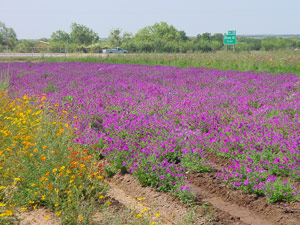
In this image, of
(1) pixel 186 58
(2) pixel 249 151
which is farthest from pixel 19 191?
(1) pixel 186 58

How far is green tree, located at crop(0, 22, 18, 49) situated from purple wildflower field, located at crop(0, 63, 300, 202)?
77.4m

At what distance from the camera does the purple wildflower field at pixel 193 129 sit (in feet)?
16.9

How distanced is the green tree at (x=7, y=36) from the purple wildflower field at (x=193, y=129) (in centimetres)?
7743

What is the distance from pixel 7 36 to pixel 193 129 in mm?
97126

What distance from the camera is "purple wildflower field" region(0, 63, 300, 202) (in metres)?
5.16

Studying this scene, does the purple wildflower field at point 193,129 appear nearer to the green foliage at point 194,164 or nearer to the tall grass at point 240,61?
the green foliage at point 194,164

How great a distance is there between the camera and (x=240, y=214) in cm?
445

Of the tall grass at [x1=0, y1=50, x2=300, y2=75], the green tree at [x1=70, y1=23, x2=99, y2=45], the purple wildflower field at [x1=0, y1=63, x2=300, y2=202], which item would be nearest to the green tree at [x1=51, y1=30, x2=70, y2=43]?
the green tree at [x1=70, y1=23, x2=99, y2=45]

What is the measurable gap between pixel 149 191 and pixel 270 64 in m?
15.6

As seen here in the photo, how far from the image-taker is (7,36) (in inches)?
3708

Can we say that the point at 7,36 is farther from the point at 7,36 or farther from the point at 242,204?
the point at 242,204

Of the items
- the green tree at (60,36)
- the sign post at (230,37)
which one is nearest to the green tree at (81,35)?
the green tree at (60,36)

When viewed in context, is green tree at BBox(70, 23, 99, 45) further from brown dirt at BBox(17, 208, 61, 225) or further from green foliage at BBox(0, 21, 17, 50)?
brown dirt at BBox(17, 208, 61, 225)

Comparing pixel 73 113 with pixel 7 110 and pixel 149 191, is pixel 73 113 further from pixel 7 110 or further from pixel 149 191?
pixel 149 191
